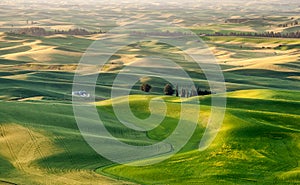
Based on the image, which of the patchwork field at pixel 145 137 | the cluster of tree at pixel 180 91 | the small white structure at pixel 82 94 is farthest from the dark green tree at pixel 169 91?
the small white structure at pixel 82 94

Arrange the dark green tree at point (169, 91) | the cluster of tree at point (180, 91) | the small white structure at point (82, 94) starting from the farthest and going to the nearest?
the dark green tree at point (169, 91) → the cluster of tree at point (180, 91) → the small white structure at point (82, 94)

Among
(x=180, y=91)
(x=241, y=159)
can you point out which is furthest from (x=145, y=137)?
(x=180, y=91)

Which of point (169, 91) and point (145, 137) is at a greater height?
point (145, 137)

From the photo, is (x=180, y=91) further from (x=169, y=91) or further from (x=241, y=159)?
(x=241, y=159)

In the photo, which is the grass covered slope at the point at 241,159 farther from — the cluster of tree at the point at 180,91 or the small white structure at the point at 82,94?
the small white structure at the point at 82,94

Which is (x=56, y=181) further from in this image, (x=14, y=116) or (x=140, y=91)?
(x=140, y=91)

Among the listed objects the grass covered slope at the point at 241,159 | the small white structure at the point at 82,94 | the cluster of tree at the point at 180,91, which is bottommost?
the cluster of tree at the point at 180,91
